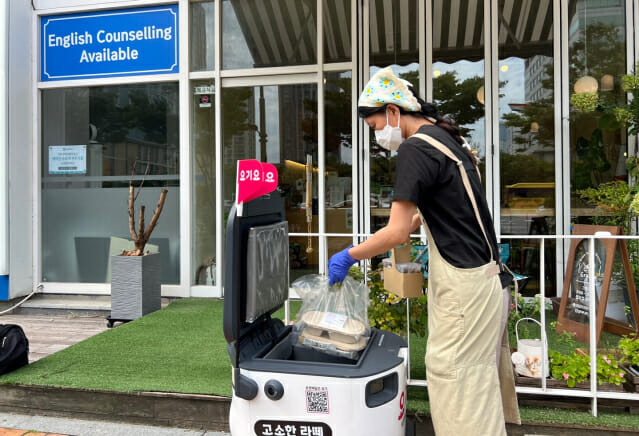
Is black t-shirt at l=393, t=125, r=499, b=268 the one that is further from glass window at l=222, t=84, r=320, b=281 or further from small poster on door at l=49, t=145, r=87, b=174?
small poster on door at l=49, t=145, r=87, b=174

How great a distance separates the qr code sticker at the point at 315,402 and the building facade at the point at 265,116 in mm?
3061

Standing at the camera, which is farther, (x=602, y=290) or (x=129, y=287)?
(x=129, y=287)

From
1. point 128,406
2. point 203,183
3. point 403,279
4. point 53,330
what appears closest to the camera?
point 403,279

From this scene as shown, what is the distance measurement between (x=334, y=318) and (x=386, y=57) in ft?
12.4

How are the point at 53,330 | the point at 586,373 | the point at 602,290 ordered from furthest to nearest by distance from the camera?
the point at 53,330 → the point at 602,290 → the point at 586,373

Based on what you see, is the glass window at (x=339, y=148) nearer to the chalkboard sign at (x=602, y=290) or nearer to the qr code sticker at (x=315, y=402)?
the chalkboard sign at (x=602, y=290)

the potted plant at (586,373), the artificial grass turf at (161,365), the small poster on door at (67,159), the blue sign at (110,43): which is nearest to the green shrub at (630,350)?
the potted plant at (586,373)

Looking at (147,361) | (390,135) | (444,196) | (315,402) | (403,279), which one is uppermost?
(390,135)

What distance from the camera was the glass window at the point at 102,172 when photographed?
16.7 ft

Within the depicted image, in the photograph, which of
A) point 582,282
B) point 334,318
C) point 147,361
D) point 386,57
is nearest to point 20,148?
point 147,361

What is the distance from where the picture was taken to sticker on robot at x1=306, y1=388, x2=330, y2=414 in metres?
1.39

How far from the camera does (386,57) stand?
476 centimetres

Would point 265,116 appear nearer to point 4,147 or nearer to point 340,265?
point 4,147

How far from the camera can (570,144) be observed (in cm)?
437
